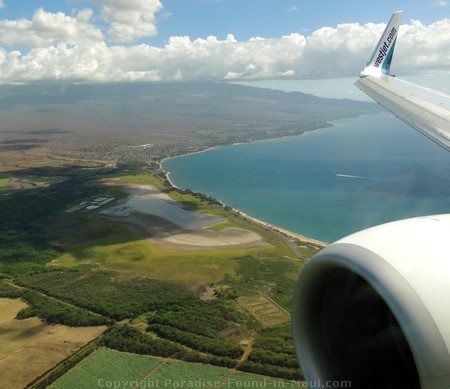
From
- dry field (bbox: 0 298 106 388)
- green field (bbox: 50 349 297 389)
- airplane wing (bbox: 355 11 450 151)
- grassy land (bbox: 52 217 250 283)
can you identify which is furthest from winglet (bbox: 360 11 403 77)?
dry field (bbox: 0 298 106 388)

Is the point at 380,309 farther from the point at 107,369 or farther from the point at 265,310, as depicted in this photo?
the point at 265,310

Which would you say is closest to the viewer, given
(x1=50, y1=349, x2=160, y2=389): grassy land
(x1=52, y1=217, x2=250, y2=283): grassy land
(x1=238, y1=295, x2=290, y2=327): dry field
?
(x1=50, y1=349, x2=160, y2=389): grassy land

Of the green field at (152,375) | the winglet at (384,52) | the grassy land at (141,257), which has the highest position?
the winglet at (384,52)

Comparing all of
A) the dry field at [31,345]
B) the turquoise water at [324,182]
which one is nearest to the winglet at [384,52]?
the dry field at [31,345]

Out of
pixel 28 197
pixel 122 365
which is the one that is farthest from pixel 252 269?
pixel 28 197

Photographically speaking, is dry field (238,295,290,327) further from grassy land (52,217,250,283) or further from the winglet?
the winglet

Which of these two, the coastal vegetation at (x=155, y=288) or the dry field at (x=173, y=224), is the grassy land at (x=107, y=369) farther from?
the dry field at (x=173, y=224)

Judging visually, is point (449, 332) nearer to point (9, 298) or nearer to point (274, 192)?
point (9, 298)
